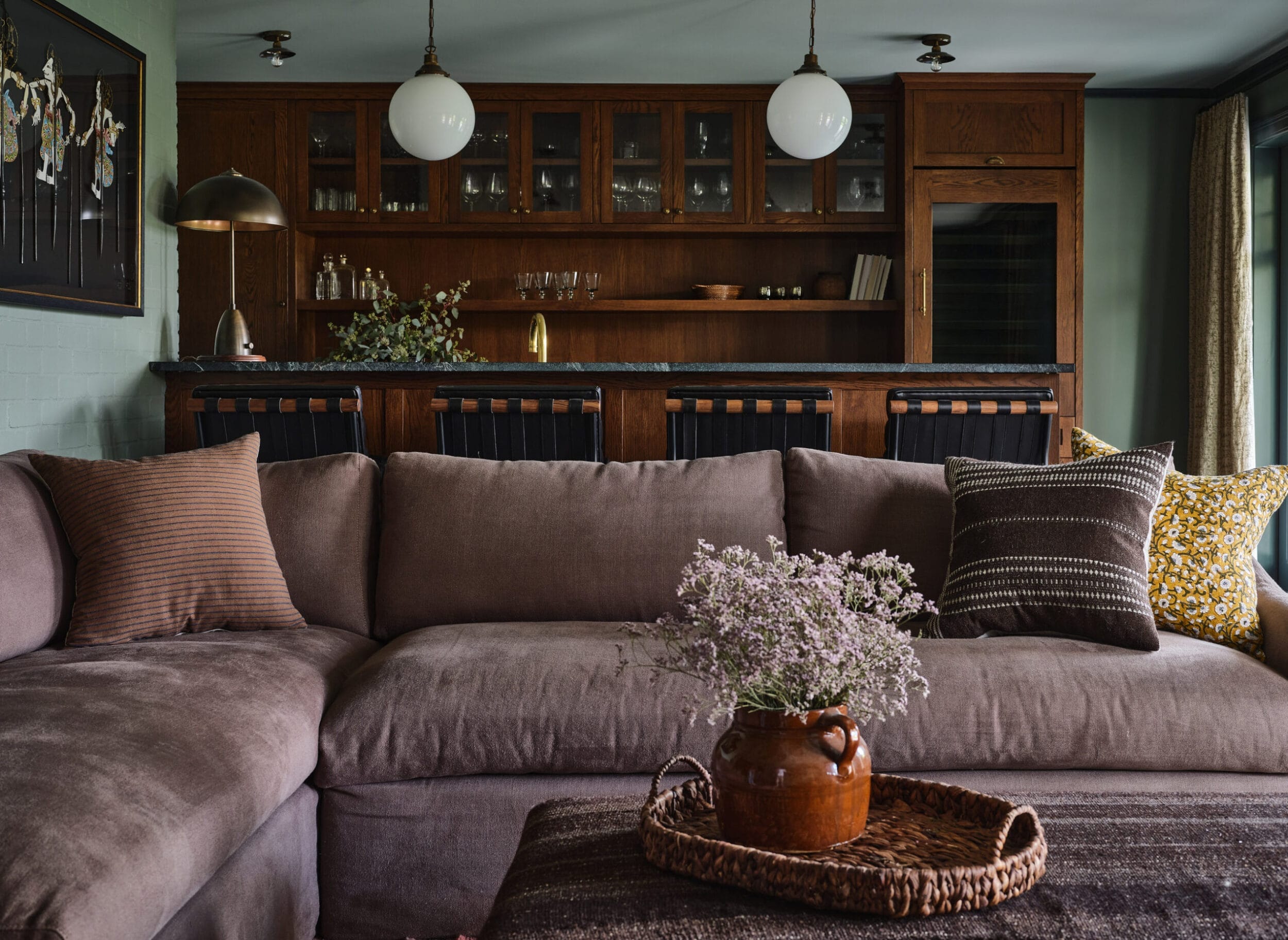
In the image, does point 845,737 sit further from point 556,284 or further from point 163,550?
point 556,284

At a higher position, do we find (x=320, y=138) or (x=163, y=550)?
(x=320, y=138)

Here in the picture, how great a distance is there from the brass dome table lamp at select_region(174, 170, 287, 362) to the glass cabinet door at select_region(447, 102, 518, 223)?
1.61 m

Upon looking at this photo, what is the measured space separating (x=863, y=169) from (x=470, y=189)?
1950mm

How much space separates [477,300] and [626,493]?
3362mm

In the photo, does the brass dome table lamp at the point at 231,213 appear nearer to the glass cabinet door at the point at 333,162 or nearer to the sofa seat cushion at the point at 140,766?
the glass cabinet door at the point at 333,162

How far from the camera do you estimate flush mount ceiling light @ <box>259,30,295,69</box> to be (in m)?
4.69

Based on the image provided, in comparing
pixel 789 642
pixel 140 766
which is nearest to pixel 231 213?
→ pixel 140 766

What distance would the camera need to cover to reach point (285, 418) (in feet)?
10.3

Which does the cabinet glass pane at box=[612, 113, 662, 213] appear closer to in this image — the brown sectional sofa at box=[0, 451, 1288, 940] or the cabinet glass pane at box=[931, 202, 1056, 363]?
the cabinet glass pane at box=[931, 202, 1056, 363]

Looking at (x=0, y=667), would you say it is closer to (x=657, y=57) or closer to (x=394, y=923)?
(x=394, y=923)

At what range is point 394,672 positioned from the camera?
189 cm

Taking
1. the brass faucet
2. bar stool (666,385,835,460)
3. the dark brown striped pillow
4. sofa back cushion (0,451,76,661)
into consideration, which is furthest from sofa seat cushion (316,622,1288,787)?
the brass faucet

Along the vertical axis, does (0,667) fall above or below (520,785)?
above

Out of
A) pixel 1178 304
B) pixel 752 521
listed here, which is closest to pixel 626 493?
pixel 752 521
